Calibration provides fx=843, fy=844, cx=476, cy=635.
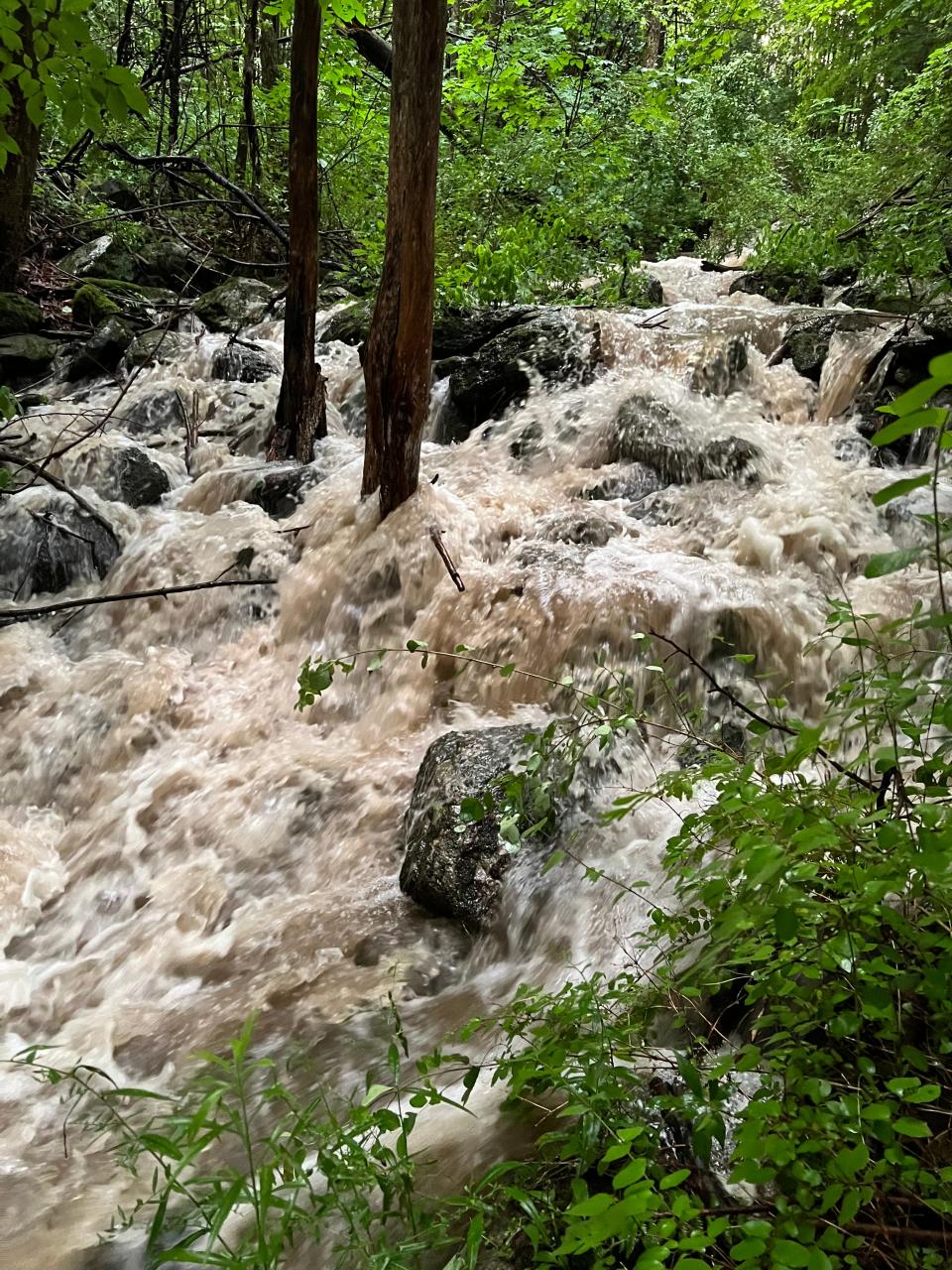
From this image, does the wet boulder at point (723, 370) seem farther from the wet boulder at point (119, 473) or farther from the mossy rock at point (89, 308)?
the mossy rock at point (89, 308)

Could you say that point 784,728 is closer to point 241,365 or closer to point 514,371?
point 514,371

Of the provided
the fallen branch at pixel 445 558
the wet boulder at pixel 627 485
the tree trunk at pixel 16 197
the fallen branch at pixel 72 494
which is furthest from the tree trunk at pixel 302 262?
the tree trunk at pixel 16 197

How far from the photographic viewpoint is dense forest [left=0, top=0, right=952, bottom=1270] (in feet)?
5.13

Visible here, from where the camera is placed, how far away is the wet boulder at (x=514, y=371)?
7.51 metres

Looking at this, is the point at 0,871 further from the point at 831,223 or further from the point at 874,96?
the point at 874,96

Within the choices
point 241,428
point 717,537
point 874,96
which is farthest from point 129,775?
point 874,96

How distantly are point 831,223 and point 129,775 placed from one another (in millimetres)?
10011

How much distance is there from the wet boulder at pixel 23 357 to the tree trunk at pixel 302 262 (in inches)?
137

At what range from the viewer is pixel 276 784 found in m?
4.25

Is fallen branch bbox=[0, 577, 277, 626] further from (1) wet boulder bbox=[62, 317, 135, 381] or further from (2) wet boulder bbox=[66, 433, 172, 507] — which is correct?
(1) wet boulder bbox=[62, 317, 135, 381]

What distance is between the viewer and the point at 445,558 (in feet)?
17.0

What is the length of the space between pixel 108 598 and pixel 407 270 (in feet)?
9.02

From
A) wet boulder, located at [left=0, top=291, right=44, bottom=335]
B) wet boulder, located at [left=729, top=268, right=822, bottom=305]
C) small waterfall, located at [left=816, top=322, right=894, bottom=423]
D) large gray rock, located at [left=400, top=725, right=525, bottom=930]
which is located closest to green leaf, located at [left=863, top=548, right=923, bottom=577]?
large gray rock, located at [left=400, top=725, right=525, bottom=930]

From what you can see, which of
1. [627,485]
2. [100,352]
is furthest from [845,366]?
[100,352]
